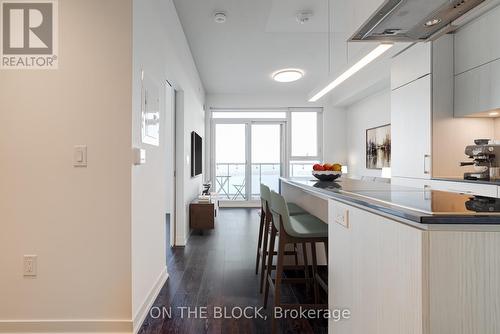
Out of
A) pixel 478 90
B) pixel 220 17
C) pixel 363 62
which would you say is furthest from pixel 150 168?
pixel 478 90

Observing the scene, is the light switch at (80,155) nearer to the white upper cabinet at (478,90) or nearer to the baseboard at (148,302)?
the baseboard at (148,302)

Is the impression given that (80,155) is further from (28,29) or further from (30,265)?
(28,29)

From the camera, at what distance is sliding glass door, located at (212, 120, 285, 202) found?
7078 mm

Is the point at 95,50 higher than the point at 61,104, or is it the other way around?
the point at 95,50

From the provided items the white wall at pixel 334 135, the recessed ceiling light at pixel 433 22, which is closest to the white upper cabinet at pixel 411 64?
the recessed ceiling light at pixel 433 22

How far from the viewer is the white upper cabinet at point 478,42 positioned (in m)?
2.71

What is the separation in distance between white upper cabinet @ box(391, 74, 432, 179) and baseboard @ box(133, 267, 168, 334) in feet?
9.78

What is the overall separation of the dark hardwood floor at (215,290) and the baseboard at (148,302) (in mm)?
39

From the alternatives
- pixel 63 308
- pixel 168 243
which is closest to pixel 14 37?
pixel 63 308

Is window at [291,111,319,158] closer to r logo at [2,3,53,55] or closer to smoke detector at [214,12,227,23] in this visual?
smoke detector at [214,12,227,23]

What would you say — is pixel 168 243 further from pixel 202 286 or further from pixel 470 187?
pixel 470 187

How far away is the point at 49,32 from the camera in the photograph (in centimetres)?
183

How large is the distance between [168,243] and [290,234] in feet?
8.74
